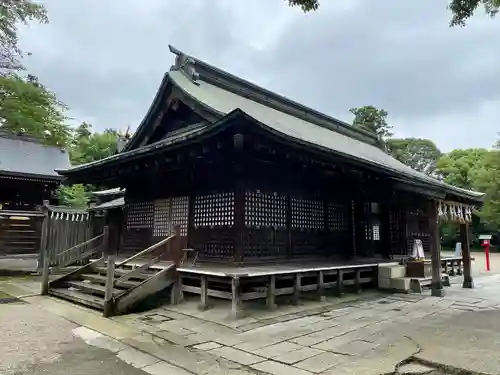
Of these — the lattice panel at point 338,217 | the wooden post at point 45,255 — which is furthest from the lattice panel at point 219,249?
the wooden post at point 45,255

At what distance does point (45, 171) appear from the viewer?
1486cm

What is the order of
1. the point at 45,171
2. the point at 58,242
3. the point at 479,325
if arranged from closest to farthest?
1. the point at 479,325
2. the point at 58,242
3. the point at 45,171

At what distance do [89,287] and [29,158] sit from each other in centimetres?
1088

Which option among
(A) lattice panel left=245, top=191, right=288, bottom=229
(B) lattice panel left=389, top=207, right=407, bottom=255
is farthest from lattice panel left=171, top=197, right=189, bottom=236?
(B) lattice panel left=389, top=207, right=407, bottom=255

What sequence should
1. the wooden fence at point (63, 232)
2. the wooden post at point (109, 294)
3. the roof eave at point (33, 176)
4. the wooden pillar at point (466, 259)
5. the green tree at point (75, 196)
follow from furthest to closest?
the green tree at point (75, 196)
the roof eave at point (33, 176)
the wooden fence at point (63, 232)
the wooden pillar at point (466, 259)
the wooden post at point (109, 294)

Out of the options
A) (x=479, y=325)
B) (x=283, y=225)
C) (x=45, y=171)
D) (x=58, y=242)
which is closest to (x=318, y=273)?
(x=283, y=225)

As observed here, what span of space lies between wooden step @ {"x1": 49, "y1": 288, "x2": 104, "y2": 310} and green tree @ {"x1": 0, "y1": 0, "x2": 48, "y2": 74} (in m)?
5.65

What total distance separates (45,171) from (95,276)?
9078mm

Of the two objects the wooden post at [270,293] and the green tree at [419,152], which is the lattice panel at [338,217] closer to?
the wooden post at [270,293]

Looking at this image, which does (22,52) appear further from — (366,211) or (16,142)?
(366,211)

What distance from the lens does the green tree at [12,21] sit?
8.27 m

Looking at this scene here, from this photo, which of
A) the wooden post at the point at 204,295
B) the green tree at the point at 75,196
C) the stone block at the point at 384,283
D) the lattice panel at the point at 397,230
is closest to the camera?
the wooden post at the point at 204,295

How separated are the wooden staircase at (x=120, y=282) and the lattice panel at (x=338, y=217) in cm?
418

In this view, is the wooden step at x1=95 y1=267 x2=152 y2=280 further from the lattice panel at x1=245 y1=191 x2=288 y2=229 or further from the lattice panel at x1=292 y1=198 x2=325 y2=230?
the lattice panel at x1=292 y1=198 x2=325 y2=230
